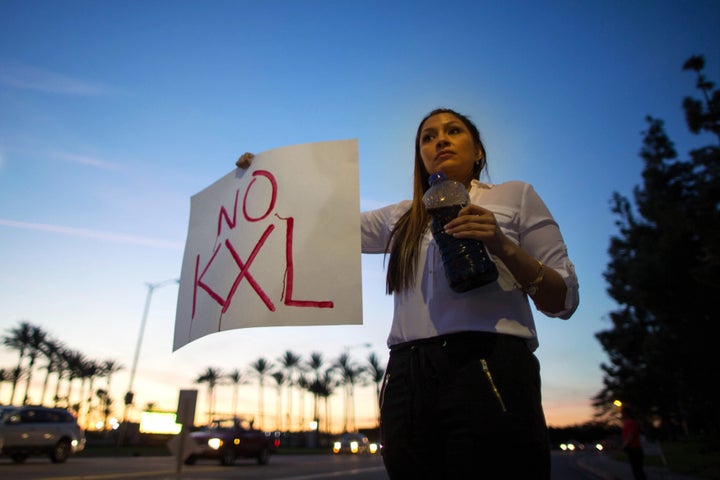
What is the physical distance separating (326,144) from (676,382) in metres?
28.8

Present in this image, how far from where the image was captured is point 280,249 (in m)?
2.20

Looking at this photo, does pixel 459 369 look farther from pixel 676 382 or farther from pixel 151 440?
pixel 151 440

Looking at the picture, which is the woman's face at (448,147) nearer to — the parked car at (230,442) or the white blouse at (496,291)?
the white blouse at (496,291)

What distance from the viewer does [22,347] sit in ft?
180

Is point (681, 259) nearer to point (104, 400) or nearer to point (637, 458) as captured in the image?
point (637, 458)

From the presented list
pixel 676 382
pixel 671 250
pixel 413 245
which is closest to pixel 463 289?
pixel 413 245

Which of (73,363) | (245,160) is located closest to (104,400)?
(73,363)

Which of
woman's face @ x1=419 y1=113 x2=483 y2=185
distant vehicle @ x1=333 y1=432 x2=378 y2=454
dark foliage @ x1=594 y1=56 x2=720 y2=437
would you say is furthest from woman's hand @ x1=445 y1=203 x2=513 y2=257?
distant vehicle @ x1=333 y1=432 x2=378 y2=454

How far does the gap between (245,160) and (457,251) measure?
1396mm

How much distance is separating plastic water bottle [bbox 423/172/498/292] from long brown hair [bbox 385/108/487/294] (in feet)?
0.63

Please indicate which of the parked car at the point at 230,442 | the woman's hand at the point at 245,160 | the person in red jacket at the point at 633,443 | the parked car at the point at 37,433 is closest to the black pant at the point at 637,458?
the person in red jacket at the point at 633,443

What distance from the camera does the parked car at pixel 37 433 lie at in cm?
1556

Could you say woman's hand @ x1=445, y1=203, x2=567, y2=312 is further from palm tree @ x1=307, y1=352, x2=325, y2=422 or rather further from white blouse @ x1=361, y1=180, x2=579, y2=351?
palm tree @ x1=307, y1=352, x2=325, y2=422

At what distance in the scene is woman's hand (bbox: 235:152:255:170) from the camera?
99.1 inches
